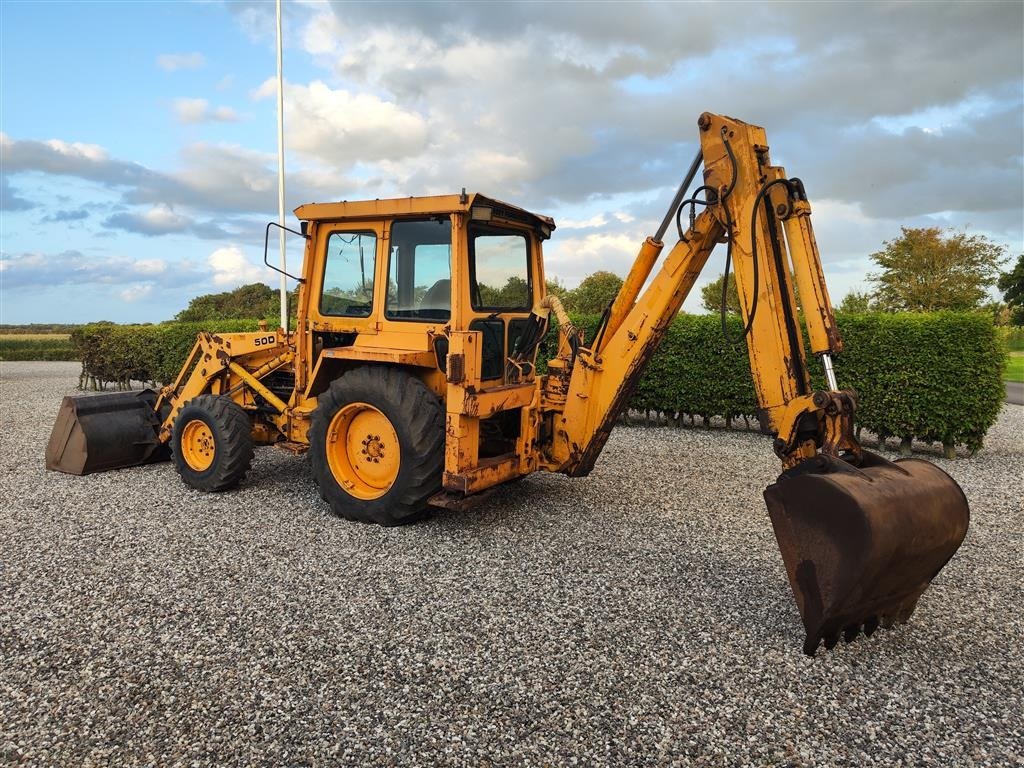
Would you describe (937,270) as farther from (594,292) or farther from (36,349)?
(36,349)

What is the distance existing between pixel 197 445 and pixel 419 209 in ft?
11.2

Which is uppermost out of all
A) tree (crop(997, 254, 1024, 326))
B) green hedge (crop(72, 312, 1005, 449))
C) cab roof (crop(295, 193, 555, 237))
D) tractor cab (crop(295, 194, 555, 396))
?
tree (crop(997, 254, 1024, 326))

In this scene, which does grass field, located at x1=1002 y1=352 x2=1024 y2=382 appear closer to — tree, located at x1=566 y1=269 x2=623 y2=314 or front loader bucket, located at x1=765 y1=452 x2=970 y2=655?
tree, located at x1=566 y1=269 x2=623 y2=314

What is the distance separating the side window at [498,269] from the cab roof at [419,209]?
0.18 metres

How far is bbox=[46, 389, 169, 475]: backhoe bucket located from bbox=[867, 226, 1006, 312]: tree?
2804 cm

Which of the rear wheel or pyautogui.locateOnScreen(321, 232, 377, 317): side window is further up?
pyautogui.locateOnScreen(321, 232, 377, 317): side window

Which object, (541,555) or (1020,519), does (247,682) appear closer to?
(541,555)

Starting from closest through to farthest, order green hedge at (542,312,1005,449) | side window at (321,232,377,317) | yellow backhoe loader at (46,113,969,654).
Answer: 1. yellow backhoe loader at (46,113,969,654)
2. side window at (321,232,377,317)
3. green hedge at (542,312,1005,449)

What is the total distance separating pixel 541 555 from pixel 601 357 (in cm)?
161

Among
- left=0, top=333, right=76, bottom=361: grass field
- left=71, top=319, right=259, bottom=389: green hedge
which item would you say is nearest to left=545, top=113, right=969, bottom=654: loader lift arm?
left=71, top=319, right=259, bottom=389: green hedge

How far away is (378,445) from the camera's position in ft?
17.9

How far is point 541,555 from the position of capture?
4891 mm

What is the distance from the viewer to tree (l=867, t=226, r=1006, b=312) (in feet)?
87.5

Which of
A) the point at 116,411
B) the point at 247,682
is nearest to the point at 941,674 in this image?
the point at 247,682
